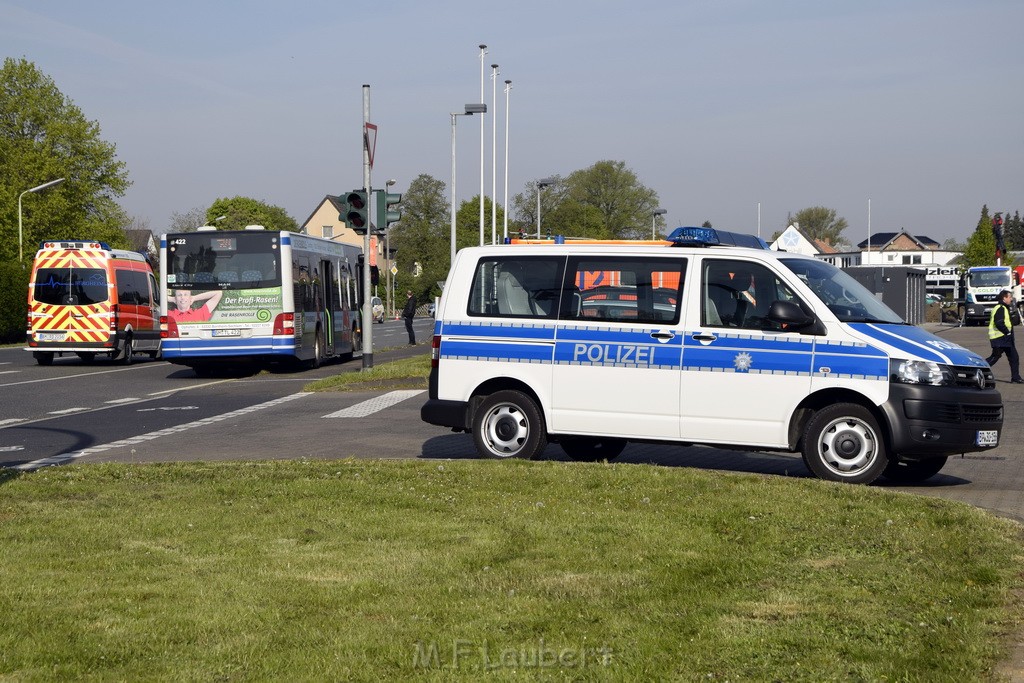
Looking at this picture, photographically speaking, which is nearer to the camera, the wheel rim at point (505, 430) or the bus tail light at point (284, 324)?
the wheel rim at point (505, 430)

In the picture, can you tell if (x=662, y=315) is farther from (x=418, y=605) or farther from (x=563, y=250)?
(x=418, y=605)

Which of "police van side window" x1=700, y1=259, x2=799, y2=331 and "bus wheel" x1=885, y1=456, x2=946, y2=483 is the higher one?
"police van side window" x1=700, y1=259, x2=799, y2=331

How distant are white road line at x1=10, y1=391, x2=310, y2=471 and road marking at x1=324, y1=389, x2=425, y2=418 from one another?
137 cm

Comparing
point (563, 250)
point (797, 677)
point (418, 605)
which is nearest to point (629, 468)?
point (563, 250)

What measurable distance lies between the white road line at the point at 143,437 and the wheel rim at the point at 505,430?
3.99 metres

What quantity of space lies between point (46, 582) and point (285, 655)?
6.06 ft

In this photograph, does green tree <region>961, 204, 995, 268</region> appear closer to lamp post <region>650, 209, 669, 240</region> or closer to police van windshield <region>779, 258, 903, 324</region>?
lamp post <region>650, 209, 669, 240</region>

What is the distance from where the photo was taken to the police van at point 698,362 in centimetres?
1002

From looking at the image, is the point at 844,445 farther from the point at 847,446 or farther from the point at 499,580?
the point at 499,580

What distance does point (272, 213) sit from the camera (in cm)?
14962

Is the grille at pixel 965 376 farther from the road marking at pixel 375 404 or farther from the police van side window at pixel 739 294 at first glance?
the road marking at pixel 375 404

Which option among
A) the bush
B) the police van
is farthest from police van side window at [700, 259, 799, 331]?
the bush

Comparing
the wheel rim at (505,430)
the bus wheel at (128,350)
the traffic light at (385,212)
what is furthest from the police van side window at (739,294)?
the bus wheel at (128,350)

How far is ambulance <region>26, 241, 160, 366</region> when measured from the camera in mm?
31766
